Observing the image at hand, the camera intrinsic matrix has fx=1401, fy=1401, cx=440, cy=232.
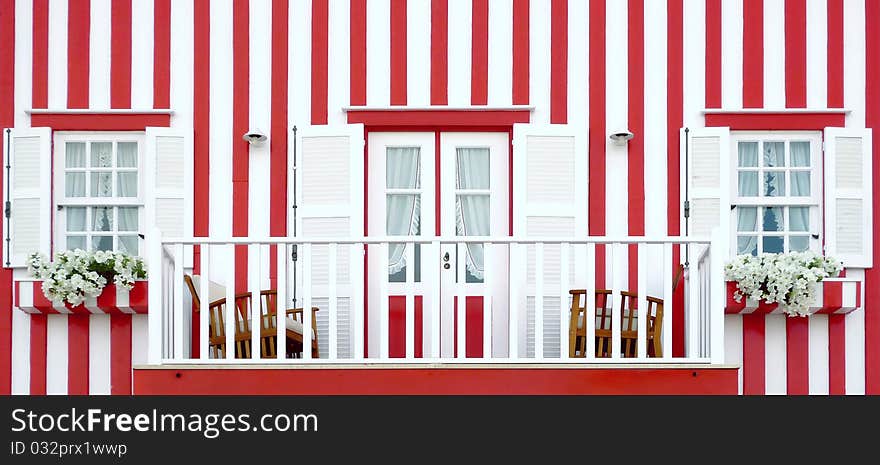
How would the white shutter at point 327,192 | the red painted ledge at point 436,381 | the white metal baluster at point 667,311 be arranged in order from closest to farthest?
the red painted ledge at point 436,381
the white metal baluster at point 667,311
the white shutter at point 327,192

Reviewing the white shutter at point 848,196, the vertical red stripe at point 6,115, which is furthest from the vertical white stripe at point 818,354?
the vertical red stripe at point 6,115

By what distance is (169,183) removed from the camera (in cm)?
955

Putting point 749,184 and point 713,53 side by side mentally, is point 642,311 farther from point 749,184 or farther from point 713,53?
point 713,53

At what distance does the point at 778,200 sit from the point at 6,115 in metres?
5.36

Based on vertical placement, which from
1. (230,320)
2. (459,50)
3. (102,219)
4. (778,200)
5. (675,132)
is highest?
(459,50)

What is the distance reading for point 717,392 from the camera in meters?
7.93

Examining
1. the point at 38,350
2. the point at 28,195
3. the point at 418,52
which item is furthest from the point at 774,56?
the point at 38,350

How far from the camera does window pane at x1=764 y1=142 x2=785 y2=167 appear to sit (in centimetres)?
966

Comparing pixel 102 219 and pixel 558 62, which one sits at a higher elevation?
pixel 558 62

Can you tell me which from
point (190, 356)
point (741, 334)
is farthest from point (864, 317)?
point (190, 356)

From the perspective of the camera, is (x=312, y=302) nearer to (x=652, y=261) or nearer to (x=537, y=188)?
(x=537, y=188)

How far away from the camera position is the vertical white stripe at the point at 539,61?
31.9 ft

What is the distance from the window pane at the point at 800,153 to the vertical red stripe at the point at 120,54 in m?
4.62

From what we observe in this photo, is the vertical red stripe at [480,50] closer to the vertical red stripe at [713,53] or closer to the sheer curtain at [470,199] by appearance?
the sheer curtain at [470,199]
